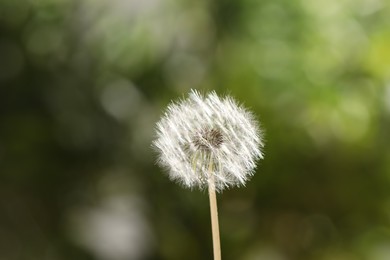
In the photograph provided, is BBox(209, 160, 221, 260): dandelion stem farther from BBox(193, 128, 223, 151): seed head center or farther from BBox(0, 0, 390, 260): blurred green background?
BBox(0, 0, 390, 260): blurred green background

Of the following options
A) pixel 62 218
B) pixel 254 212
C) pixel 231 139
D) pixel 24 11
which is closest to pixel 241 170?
pixel 231 139

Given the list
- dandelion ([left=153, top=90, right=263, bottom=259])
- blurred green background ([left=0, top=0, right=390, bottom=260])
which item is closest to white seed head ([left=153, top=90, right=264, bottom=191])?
dandelion ([left=153, top=90, right=263, bottom=259])

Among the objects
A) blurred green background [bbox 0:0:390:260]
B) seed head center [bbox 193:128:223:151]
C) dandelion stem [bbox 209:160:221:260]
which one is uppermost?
blurred green background [bbox 0:0:390:260]

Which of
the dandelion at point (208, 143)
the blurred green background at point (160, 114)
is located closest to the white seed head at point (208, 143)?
the dandelion at point (208, 143)

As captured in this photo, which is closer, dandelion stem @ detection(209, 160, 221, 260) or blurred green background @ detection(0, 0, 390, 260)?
dandelion stem @ detection(209, 160, 221, 260)

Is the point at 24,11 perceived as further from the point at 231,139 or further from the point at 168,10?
the point at 231,139

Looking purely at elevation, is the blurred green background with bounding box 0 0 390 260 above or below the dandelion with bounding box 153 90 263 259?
above

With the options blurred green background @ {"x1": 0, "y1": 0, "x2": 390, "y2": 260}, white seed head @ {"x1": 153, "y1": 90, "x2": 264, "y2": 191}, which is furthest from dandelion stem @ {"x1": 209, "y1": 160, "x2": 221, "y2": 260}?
blurred green background @ {"x1": 0, "y1": 0, "x2": 390, "y2": 260}

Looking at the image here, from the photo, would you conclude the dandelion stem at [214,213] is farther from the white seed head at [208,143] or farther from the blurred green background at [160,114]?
the blurred green background at [160,114]
